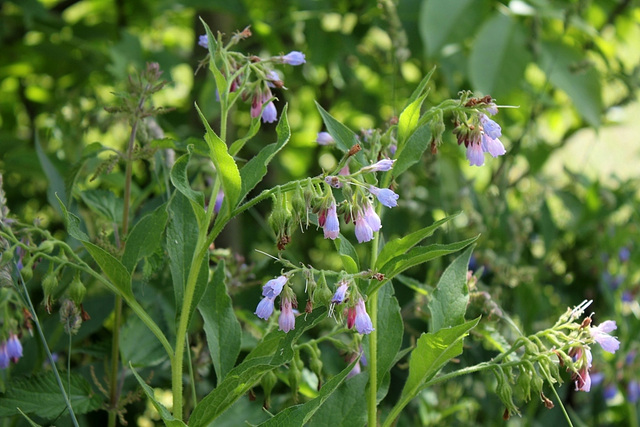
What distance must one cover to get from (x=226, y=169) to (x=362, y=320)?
236 millimetres

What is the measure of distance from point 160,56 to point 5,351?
1.16 meters

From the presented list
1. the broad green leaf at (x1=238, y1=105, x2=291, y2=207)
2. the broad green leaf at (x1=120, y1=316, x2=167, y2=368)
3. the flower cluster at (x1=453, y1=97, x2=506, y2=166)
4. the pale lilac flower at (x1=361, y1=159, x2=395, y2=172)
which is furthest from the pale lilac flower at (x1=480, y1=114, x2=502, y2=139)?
the broad green leaf at (x1=120, y1=316, x2=167, y2=368)

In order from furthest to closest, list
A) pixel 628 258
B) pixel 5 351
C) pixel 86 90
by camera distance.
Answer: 1. pixel 86 90
2. pixel 628 258
3. pixel 5 351

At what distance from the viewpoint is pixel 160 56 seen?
216 centimetres

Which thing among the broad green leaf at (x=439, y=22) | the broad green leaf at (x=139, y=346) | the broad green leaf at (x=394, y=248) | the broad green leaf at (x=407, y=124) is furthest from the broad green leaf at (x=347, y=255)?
the broad green leaf at (x=439, y=22)

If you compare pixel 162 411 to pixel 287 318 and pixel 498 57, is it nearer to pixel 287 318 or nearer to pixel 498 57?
pixel 287 318

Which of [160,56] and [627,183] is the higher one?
[160,56]

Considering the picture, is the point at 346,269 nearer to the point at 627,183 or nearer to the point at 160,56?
the point at 160,56

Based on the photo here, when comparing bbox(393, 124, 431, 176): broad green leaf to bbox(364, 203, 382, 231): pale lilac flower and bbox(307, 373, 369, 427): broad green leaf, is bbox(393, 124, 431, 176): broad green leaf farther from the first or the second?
bbox(307, 373, 369, 427): broad green leaf

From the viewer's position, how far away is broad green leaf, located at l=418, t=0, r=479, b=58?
5.82ft

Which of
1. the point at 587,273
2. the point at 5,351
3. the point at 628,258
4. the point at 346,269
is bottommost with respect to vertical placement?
the point at 587,273

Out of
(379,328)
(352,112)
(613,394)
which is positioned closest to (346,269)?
(379,328)

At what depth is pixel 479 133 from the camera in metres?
1.06

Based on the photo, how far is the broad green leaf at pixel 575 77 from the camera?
1.95m
